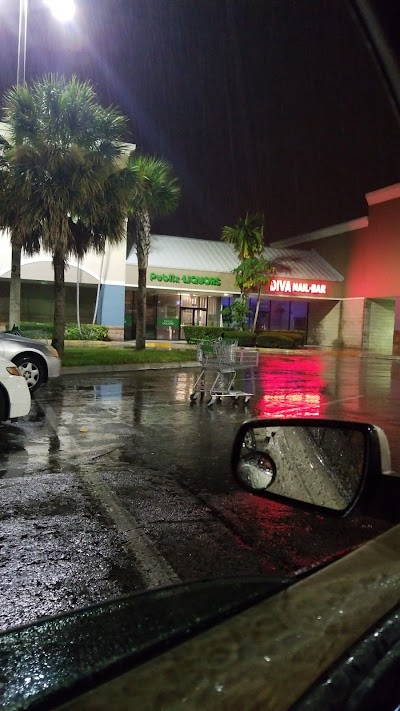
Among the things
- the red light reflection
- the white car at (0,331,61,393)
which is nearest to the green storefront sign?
the red light reflection

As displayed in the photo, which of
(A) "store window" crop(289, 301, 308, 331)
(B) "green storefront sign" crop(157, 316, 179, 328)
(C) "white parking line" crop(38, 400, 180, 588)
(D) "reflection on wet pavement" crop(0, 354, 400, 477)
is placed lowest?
(C) "white parking line" crop(38, 400, 180, 588)

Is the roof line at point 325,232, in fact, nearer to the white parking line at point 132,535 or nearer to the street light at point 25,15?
the street light at point 25,15

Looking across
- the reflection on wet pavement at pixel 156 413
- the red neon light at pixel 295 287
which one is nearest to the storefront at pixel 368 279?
the red neon light at pixel 295 287

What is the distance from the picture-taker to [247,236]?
36062 millimetres

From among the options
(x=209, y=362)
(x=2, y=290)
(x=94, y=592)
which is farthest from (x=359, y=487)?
(x=2, y=290)

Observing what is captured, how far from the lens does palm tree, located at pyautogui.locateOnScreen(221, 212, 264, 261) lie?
118ft

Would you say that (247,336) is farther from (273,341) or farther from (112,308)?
(112,308)

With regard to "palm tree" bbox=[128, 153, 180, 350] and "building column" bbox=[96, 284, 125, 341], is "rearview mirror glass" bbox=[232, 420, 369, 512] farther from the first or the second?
"building column" bbox=[96, 284, 125, 341]

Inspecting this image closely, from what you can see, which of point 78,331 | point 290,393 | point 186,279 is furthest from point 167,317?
point 290,393

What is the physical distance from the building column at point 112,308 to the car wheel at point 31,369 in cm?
1873

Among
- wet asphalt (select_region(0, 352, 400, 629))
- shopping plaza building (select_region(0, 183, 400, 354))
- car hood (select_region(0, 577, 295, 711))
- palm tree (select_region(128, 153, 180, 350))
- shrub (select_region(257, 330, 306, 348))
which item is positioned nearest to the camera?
car hood (select_region(0, 577, 295, 711))

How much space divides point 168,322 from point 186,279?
5571 mm

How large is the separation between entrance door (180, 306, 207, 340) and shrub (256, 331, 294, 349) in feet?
19.0

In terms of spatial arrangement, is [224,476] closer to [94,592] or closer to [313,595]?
[94,592]
